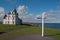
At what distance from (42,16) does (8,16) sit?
5092 cm

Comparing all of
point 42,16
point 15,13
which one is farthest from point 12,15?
point 42,16

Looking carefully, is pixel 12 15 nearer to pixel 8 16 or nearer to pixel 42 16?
pixel 8 16

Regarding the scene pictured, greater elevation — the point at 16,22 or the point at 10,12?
the point at 10,12

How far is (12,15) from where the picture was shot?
67.0 meters

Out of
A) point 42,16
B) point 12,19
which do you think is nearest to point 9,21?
point 12,19

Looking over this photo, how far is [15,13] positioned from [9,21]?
464 cm

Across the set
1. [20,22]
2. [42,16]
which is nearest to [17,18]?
[20,22]

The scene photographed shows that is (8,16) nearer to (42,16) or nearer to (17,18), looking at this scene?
(17,18)

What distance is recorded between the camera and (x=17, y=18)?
68.2 m

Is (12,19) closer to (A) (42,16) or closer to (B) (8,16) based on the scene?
(B) (8,16)

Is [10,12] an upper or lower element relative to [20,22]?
upper

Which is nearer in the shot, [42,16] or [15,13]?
[42,16]

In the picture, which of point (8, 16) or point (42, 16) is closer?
point (42, 16)

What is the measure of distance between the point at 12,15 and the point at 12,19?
6.84 feet
